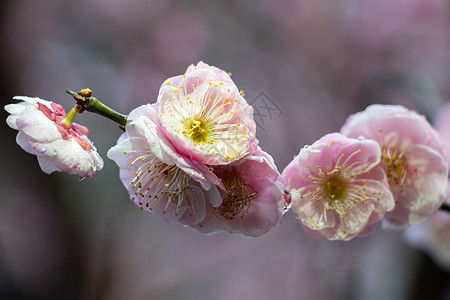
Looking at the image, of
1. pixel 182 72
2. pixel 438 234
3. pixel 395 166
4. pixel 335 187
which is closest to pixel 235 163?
pixel 335 187

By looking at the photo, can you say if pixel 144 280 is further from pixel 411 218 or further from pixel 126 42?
pixel 411 218

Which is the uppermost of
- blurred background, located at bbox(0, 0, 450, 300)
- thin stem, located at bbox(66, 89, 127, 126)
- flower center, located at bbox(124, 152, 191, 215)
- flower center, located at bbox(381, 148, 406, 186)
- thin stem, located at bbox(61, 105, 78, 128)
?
thin stem, located at bbox(66, 89, 127, 126)

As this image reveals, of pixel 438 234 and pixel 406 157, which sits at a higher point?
pixel 406 157

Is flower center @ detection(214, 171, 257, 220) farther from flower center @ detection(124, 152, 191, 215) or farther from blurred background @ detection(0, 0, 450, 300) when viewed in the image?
blurred background @ detection(0, 0, 450, 300)

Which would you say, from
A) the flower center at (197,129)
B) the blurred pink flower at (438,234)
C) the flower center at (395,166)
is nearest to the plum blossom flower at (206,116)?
the flower center at (197,129)

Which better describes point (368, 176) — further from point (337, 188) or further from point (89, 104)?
point (89, 104)

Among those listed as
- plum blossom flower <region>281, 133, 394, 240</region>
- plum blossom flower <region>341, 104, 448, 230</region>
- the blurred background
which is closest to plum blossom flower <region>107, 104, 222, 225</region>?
plum blossom flower <region>281, 133, 394, 240</region>
